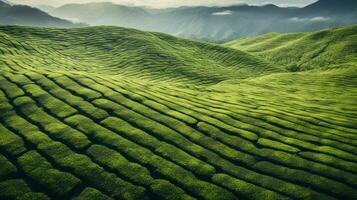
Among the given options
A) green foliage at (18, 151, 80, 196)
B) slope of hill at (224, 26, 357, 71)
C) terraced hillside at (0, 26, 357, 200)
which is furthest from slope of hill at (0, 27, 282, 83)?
green foliage at (18, 151, 80, 196)

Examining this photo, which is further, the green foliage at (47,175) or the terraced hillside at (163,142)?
the terraced hillside at (163,142)

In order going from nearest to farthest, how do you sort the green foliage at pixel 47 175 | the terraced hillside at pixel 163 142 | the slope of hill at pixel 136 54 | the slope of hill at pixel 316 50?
the green foliage at pixel 47 175
the terraced hillside at pixel 163 142
the slope of hill at pixel 136 54
the slope of hill at pixel 316 50

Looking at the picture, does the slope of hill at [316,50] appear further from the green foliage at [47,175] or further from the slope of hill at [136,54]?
the green foliage at [47,175]

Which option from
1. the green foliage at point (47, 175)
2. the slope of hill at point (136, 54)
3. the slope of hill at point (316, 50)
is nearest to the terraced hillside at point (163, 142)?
the green foliage at point (47, 175)

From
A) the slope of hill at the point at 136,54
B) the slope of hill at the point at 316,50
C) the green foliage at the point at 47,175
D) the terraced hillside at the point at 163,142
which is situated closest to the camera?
the green foliage at the point at 47,175

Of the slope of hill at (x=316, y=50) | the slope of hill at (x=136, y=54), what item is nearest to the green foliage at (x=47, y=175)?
the slope of hill at (x=136, y=54)

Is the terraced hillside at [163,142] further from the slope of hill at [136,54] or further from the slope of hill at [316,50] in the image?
the slope of hill at [316,50]

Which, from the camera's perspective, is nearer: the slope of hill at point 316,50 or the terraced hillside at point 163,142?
the terraced hillside at point 163,142

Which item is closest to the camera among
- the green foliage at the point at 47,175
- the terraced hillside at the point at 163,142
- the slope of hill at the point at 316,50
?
the green foliage at the point at 47,175
